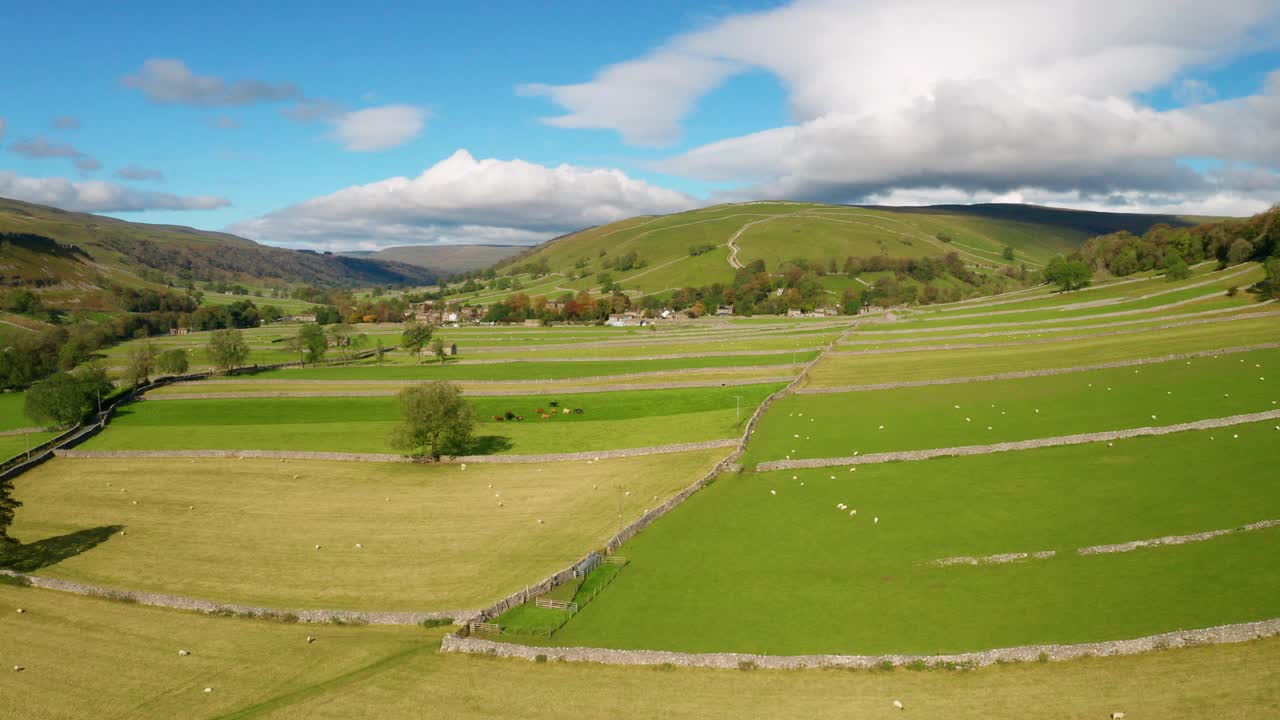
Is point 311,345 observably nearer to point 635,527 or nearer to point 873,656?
point 635,527

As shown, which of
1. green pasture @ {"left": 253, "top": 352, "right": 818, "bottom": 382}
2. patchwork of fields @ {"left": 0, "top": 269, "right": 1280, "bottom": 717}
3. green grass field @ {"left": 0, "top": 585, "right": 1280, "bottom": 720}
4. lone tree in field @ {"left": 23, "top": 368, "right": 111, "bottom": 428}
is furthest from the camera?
green pasture @ {"left": 253, "top": 352, "right": 818, "bottom": 382}

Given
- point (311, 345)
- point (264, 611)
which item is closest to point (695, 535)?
point (264, 611)

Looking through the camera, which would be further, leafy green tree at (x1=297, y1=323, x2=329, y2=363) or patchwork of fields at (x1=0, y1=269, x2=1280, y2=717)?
leafy green tree at (x1=297, y1=323, x2=329, y2=363)

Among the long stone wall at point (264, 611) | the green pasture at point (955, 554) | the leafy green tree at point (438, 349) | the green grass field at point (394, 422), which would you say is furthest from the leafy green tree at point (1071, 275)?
the long stone wall at point (264, 611)

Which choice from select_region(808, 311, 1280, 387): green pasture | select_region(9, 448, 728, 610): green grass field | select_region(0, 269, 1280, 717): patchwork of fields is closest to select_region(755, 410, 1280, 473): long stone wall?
select_region(0, 269, 1280, 717): patchwork of fields

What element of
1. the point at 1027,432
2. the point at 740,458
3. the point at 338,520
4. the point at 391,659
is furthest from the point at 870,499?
the point at 338,520

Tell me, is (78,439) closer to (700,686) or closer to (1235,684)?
(700,686)

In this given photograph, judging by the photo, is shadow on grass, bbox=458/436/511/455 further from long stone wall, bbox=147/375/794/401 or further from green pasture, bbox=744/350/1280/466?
green pasture, bbox=744/350/1280/466
